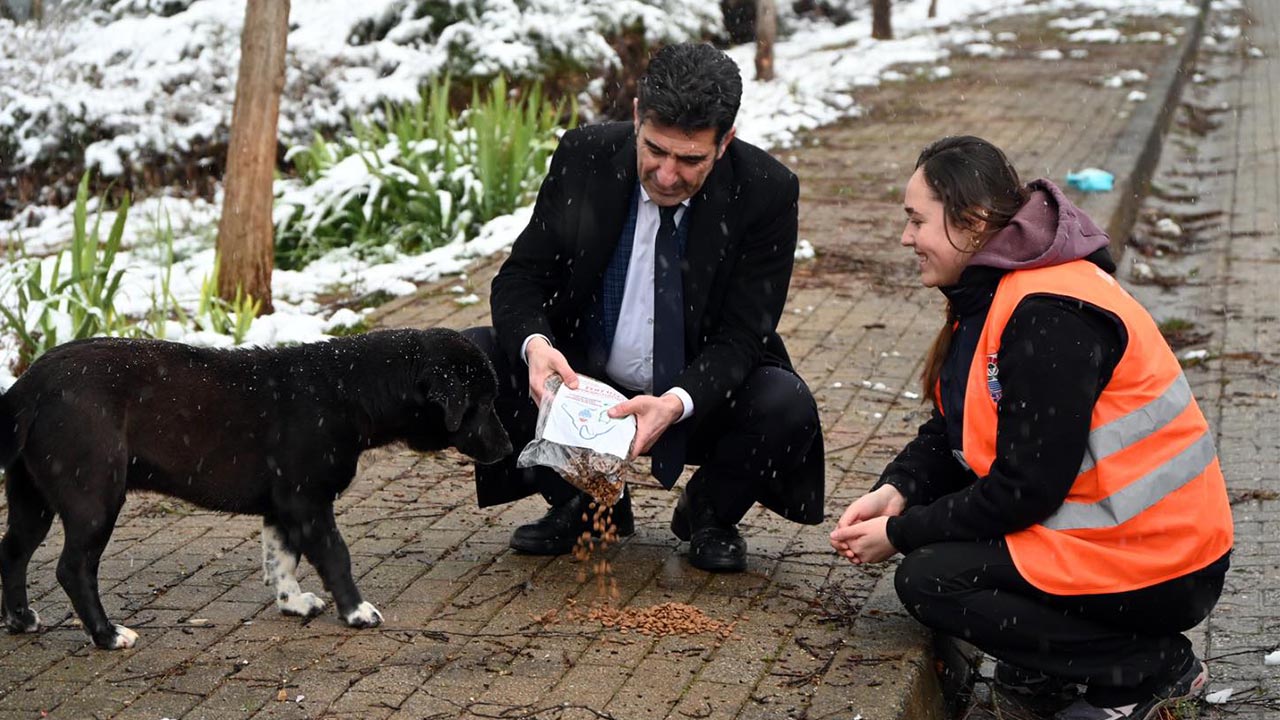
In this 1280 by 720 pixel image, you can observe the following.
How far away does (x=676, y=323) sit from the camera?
4.91 m

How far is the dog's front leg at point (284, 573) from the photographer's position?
4504mm

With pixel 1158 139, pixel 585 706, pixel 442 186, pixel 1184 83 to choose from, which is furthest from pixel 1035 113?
pixel 585 706

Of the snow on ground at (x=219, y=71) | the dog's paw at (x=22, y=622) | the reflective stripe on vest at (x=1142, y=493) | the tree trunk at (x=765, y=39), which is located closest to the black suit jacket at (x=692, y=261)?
the reflective stripe on vest at (x=1142, y=493)

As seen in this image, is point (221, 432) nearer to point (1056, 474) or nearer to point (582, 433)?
point (582, 433)

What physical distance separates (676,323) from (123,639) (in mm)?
1943

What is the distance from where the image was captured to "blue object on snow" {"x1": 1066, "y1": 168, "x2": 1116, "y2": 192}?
1109 cm

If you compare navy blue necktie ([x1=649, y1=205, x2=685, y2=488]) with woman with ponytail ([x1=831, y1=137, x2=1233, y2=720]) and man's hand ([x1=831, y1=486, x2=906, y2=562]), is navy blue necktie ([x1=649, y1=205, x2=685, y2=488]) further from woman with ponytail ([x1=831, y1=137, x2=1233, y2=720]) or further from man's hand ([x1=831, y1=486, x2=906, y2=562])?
woman with ponytail ([x1=831, y1=137, x2=1233, y2=720])

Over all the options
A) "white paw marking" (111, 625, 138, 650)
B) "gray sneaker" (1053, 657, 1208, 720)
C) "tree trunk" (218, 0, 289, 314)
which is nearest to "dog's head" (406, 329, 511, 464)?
"white paw marking" (111, 625, 138, 650)

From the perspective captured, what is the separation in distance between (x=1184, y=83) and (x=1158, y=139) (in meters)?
4.12

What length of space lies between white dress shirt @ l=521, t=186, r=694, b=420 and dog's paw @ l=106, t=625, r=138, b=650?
1464mm

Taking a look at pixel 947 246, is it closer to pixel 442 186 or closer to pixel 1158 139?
pixel 442 186

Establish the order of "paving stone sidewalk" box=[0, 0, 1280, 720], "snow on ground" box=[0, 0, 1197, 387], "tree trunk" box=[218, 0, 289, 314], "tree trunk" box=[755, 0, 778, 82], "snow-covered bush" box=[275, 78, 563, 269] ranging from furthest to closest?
"tree trunk" box=[755, 0, 778, 82]
"snow on ground" box=[0, 0, 1197, 387]
"snow-covered bush" box=[275, 78, 563, 269]
"tree trunk" box=[218, 0, 289, 314]
"paving stone sidewalk" box=[0, 0, 1280, 720]

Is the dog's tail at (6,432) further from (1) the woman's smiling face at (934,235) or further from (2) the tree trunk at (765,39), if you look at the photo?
(2) the tree trunk at (765,39)

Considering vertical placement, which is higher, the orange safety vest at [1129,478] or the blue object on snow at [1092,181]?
the orange safety vest at [1129,478]
